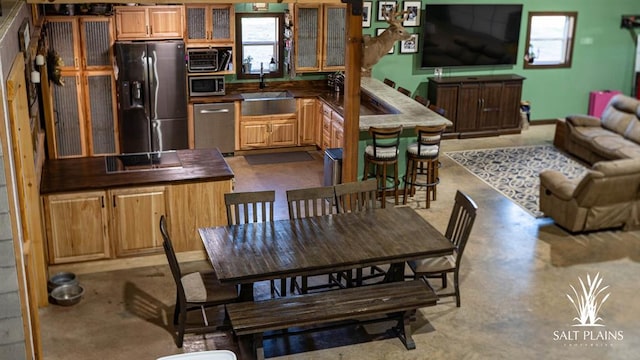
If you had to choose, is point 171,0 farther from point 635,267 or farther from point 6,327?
point 635,267

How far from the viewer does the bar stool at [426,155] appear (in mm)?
8719

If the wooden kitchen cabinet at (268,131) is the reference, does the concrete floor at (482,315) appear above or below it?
below

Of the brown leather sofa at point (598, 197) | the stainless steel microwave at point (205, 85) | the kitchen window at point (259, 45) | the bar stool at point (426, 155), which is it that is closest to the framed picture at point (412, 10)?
the kitchen window at point (259, 45)

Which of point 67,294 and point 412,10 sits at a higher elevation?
point 412,10

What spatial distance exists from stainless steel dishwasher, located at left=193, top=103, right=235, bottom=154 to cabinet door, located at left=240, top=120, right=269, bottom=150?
167 millimetres

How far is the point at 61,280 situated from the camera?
21.9ft

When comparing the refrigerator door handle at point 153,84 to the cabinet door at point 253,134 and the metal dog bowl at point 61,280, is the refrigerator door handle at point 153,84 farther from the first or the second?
the metal dog bowl at point 61,280

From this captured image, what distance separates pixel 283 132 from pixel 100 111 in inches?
105

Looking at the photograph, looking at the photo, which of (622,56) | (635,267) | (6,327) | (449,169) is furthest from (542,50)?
(6,327)

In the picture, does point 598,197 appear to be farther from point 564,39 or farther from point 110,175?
point 564,39

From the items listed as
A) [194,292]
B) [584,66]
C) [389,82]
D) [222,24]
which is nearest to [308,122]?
[389,82]

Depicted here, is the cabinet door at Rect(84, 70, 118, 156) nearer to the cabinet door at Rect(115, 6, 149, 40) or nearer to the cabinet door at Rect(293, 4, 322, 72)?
the cabinet door at Rect(115, 6, 149, 40)

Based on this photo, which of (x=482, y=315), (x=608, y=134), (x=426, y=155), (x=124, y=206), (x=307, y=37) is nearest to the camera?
(x=482, y=315)

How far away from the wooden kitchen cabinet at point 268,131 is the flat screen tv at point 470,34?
8.40 feet
